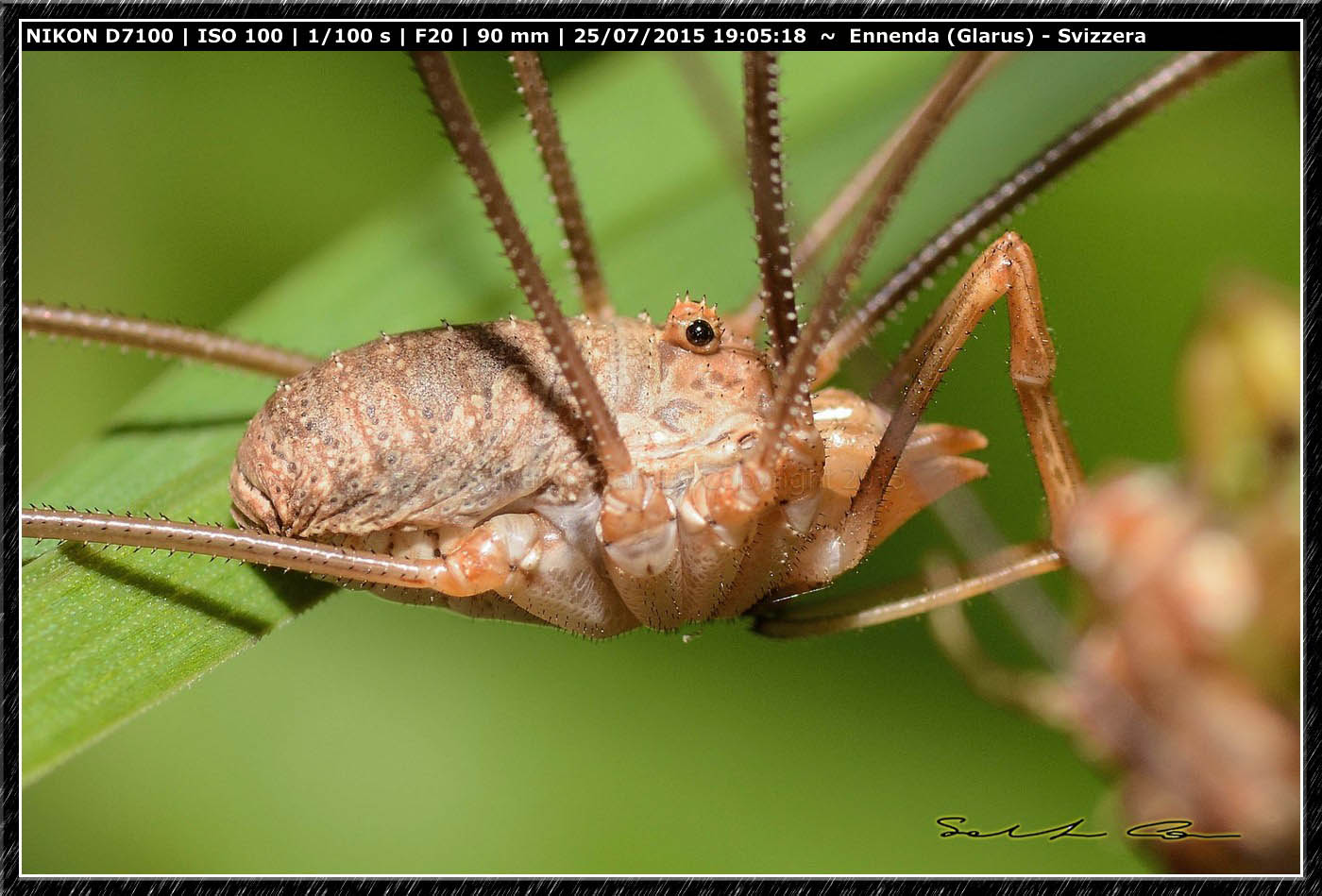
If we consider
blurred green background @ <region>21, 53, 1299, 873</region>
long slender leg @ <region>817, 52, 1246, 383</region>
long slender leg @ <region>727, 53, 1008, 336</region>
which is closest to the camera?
Result: long slender leg @ <region>817, 52, 1246, 383</region>

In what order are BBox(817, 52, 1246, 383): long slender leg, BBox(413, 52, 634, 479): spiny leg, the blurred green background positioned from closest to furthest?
BBox(413, 52, 634, 479): spiny leg → BBox(817, 52, 1246, 383): long slender leg → the blurred green background

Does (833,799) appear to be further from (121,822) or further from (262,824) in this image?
(121,822)

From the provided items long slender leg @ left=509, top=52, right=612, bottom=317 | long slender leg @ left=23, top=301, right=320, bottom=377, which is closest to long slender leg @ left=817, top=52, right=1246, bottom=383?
long slender leg @ left=509, top=52, right=612, bottom=317

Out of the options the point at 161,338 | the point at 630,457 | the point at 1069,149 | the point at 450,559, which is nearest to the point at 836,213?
the point at 1069,149

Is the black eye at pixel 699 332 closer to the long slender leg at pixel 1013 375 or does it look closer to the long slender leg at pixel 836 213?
the long slender leg at pixel 836 213

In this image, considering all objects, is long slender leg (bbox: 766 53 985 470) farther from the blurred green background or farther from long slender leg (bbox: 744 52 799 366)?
the blurred green background

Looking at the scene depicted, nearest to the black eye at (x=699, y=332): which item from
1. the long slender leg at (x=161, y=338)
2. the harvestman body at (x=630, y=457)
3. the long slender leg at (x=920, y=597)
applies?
the harvestman body at (x=630, y=457)

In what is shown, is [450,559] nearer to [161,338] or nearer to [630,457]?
[630,457]

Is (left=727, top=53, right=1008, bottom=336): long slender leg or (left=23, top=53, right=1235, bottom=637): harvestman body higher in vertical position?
(left=727, top=53, right=1008, bottom=336): long slender leg

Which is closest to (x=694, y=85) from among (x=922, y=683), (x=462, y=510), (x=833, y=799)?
(x=462, y=510)
